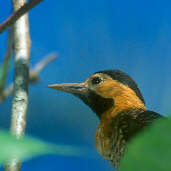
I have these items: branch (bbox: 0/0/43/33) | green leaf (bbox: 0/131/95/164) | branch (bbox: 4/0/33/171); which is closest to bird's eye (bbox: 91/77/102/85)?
branch (bbox: 4/0/33/171)

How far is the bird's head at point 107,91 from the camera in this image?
3.32ft

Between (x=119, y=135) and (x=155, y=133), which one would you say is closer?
(x=155, y=133)

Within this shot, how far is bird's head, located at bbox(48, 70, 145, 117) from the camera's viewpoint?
3.32ft

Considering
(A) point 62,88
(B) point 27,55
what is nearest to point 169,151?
(B) point 27,55

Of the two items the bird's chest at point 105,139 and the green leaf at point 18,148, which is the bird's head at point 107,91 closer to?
the bird's chest at point 105,139

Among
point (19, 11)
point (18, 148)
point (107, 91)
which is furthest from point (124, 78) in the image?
point (18, 148)

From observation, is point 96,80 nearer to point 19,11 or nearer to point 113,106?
point 113,106

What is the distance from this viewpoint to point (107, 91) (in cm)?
105

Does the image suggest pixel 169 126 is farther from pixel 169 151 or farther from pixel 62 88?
pixel 62 88

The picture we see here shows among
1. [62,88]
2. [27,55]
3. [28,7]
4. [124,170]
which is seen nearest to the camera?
[124,170]

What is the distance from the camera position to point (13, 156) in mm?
94

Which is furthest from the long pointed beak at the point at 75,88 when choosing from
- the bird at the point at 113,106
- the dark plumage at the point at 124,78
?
the dark plumage at the point at 124,78

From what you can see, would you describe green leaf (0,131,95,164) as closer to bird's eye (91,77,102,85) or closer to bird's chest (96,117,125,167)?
bird's chest (96,117,125,167)

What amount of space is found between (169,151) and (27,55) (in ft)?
2.20
